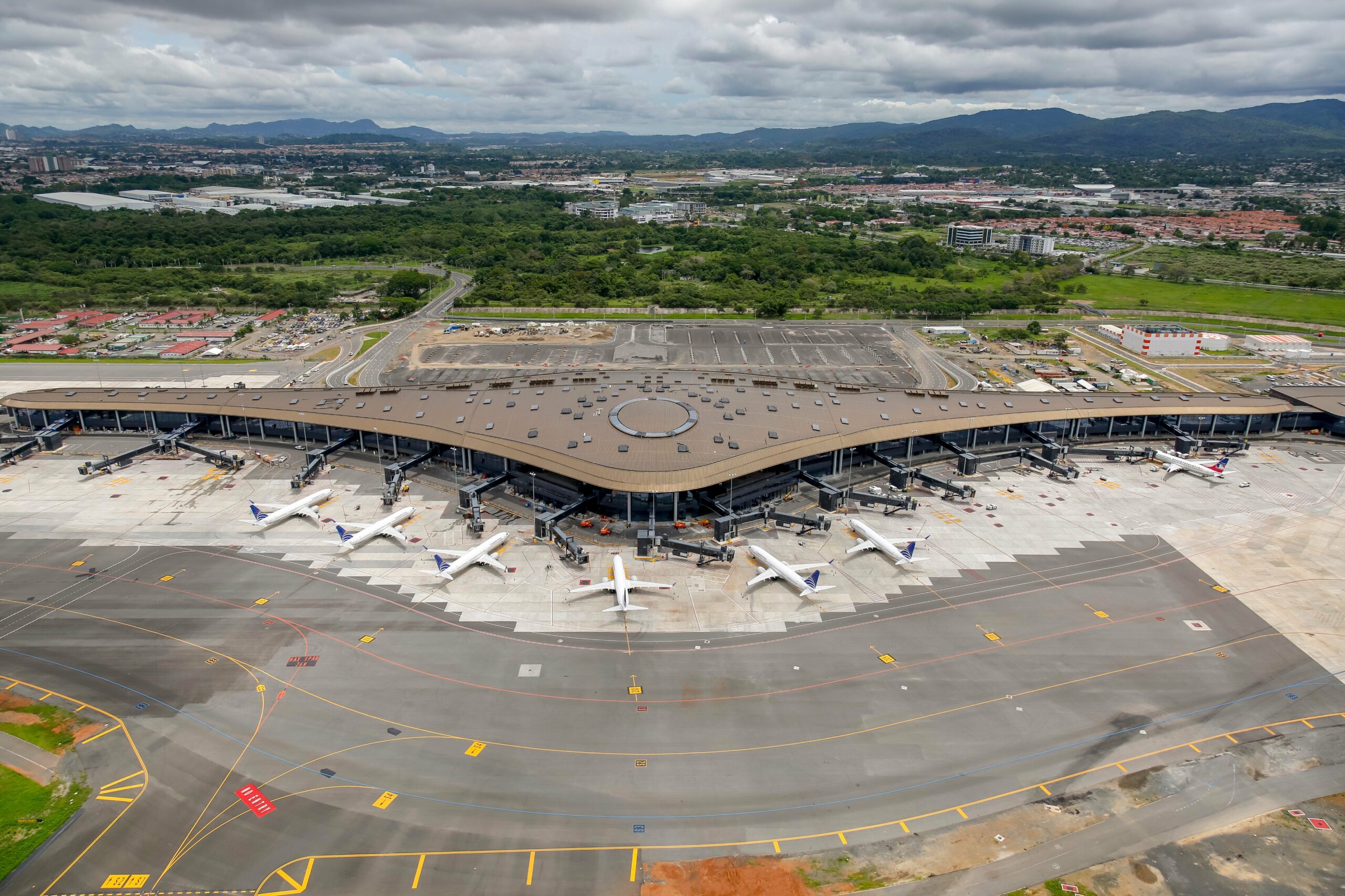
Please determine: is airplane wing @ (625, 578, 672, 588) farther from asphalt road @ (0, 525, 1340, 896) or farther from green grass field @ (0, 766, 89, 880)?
green grass field @ (0, 766, 89, 880)

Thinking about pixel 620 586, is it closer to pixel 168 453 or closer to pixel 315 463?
pixel 315 463

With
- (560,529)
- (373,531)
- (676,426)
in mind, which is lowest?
(560,529)

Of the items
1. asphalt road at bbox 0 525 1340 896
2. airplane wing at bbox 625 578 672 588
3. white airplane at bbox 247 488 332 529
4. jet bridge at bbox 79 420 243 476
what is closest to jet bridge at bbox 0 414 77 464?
jet bridge at bbox 79 420 243 476

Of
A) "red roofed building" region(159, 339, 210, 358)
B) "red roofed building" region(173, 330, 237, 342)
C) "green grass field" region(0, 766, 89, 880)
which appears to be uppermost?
"red roofed building" region(173, 330, 237, 342)

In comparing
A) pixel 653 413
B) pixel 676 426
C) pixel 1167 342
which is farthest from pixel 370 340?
pixel 1167 342

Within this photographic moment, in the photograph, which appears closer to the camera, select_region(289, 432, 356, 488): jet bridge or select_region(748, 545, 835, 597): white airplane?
select_region(748, 545, 835, 597): white airplane

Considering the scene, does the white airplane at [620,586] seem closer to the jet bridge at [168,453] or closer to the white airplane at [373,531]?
the white airplane at [373,531]
